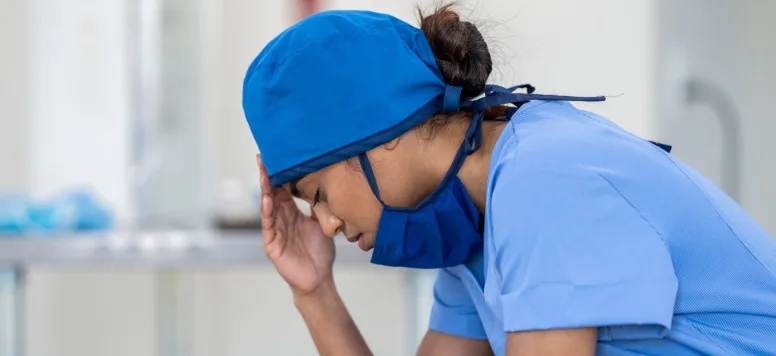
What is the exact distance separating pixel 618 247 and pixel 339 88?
1.29ft

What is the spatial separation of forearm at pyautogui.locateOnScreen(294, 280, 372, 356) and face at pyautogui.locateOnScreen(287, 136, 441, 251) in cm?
31

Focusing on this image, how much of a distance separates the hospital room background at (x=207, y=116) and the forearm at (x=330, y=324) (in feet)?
5.16

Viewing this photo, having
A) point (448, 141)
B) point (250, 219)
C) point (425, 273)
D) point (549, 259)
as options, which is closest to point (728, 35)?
point (425, 273)

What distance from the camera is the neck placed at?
1.07m

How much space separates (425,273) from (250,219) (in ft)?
1.86

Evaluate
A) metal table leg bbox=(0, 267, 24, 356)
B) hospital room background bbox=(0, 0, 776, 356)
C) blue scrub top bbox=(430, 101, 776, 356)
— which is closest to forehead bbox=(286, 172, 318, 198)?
blue scrub top bbox=(430, 101, 776, 356)

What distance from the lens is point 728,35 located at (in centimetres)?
330

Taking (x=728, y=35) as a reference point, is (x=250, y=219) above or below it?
below

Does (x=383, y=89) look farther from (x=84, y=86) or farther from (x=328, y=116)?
(x=84, y=86)

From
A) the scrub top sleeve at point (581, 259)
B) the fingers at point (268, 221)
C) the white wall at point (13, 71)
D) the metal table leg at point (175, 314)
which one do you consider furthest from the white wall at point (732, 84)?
the white wall at point (13, 71)

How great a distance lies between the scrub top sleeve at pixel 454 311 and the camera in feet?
4.36

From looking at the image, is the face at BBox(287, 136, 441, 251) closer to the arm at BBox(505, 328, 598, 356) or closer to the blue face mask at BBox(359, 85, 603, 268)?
the blue face mask at BBox(359, 85, 603, 268)

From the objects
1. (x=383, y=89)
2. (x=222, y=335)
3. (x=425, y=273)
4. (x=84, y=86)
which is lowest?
(x=222, y=335)

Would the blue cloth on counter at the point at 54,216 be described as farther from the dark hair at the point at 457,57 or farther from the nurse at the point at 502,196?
the dark hair at the point at 457,57
